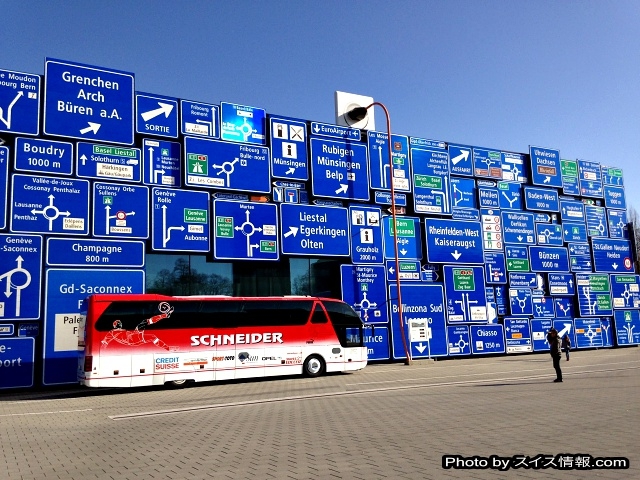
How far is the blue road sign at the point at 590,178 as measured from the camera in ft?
135

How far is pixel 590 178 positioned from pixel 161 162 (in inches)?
1212

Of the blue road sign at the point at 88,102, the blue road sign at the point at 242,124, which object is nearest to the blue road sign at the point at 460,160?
the blue road sign at the point at 242,124

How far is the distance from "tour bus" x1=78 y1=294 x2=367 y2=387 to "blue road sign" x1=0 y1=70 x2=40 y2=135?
864 cm

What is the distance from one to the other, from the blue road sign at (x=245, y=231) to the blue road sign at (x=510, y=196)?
1613 centimetres

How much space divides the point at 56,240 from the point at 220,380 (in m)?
8.73

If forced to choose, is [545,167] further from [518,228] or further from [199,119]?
[199,119]

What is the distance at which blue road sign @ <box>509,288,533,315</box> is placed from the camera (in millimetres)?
35750

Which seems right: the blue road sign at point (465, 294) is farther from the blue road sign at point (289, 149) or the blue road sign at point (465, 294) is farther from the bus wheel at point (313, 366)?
the bus wheel at point (313, 366)

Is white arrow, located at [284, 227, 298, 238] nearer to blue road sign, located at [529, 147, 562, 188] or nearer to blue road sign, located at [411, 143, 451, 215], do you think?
blue road sign, located at [411, 143, 451, 215]

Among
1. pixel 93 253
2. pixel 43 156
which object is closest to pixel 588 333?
pixel 93 253

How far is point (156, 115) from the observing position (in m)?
26.7

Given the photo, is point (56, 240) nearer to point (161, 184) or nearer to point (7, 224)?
point (7, 224)

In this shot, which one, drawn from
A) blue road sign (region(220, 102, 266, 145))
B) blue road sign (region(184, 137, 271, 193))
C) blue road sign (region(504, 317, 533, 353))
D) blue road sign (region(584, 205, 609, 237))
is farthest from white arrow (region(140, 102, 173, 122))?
blue road sign (region(584, 205, 609, 237))

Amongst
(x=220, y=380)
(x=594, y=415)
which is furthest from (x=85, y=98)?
(x=594, y=415)
